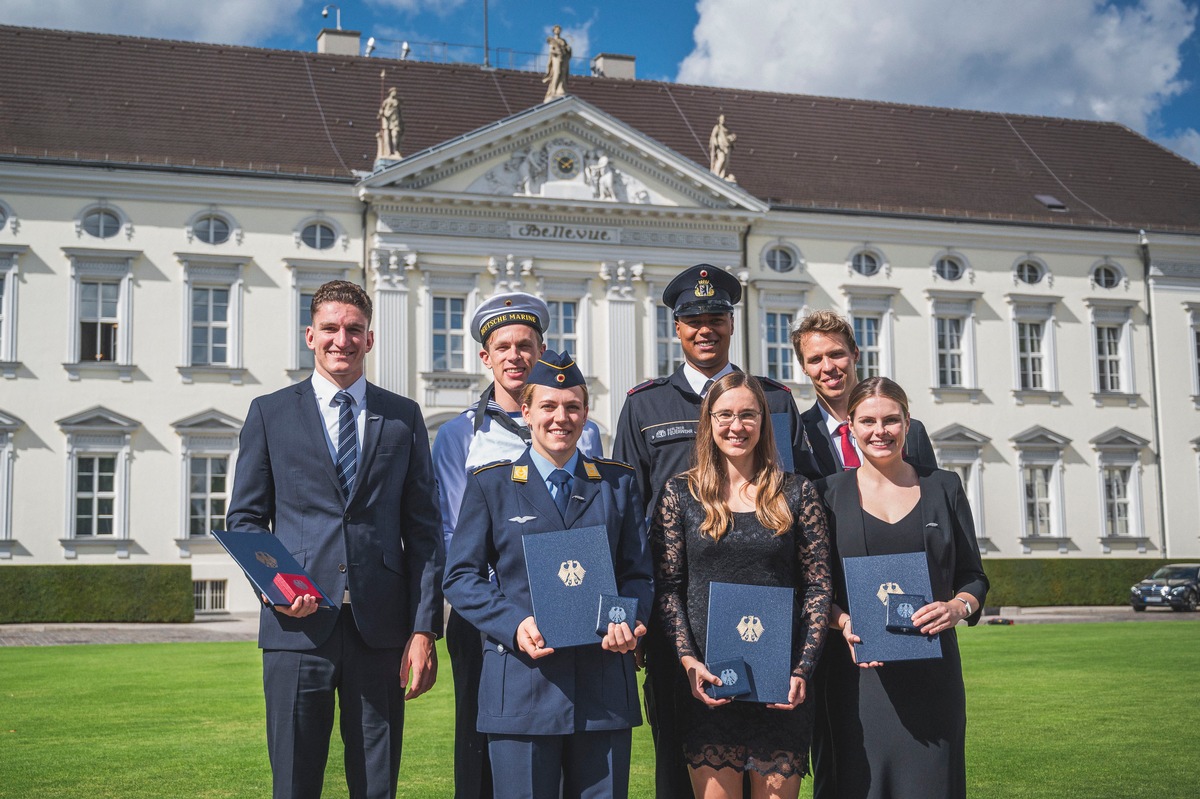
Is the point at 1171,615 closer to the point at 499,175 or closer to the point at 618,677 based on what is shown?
the point at 499,175

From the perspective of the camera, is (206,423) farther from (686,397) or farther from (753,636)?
(753,636)

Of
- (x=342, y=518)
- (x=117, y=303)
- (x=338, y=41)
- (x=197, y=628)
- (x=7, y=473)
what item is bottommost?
(x=197, y=628)

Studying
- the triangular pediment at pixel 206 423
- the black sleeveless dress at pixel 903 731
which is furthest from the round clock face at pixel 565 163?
the black sleeveless dress at pixel 903 731

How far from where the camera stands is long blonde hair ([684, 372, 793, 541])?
5.59 m

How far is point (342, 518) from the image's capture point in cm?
584

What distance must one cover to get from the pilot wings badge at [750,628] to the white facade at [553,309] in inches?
1120

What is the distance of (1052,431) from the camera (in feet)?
128

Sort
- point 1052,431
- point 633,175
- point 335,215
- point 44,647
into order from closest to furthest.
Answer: point 44,647, point 335,215, point 633,175, point 1052,431

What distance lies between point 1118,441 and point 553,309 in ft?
57.4

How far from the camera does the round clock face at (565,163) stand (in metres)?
35.7

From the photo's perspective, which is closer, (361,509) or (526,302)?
(361,509)

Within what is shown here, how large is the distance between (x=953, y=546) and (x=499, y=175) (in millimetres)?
30118

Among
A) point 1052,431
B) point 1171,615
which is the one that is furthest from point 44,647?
point 1052,431

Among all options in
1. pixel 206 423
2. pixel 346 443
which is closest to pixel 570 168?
pixel 206 423
